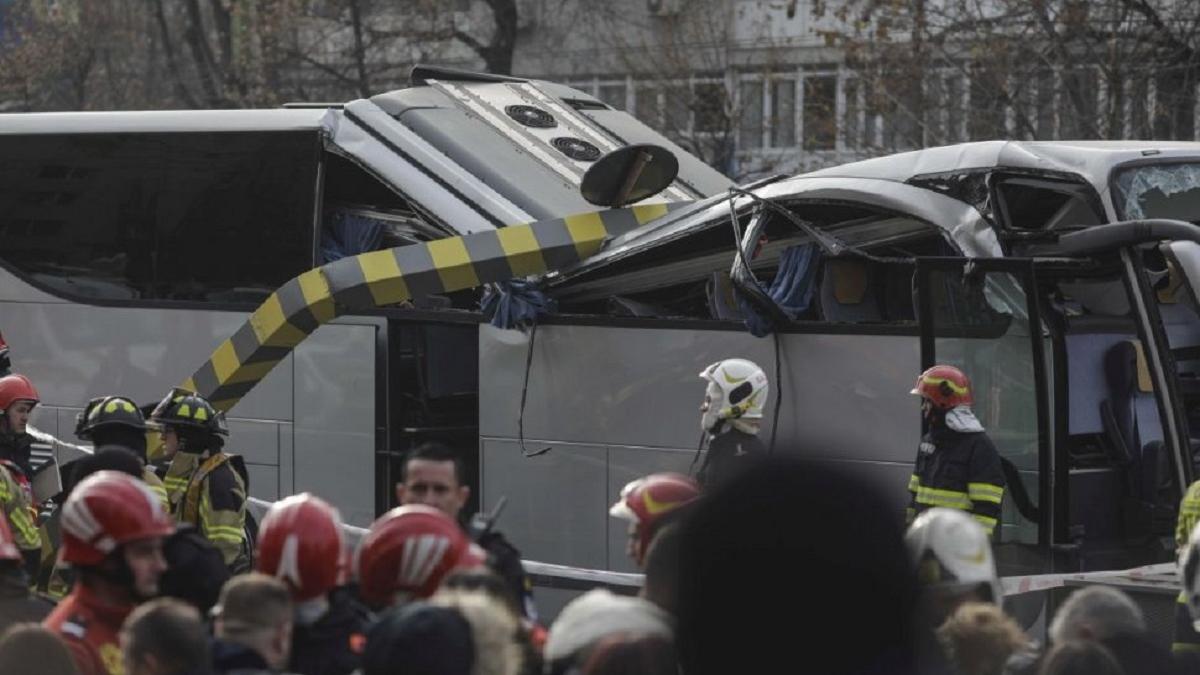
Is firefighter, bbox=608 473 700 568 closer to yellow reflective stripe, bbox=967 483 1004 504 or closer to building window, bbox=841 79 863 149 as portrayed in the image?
yellow reflective stripe, bbox=967 483 1004 504

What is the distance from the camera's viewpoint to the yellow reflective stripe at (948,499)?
9188 millimetres

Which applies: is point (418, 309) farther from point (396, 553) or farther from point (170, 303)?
point (396, 553)

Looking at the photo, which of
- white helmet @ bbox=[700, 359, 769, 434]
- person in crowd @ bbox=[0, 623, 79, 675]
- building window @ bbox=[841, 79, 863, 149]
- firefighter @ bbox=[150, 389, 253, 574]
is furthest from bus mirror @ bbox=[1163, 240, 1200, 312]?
building window @ bbox=[841, 79, 863, 149]

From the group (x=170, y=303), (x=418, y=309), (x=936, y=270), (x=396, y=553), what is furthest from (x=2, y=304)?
(x=396, y=553)

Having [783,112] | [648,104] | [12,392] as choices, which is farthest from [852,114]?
[12,392]

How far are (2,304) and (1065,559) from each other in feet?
25.9

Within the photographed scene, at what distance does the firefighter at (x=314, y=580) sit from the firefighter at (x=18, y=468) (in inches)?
148

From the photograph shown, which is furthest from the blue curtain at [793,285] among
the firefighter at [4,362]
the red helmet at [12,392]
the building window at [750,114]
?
the building window at [750,114]

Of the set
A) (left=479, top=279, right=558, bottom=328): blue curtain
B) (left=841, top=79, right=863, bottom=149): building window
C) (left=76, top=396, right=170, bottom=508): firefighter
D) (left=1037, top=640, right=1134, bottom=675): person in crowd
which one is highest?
(left=841, top=79, right=863, bottom=149): building window

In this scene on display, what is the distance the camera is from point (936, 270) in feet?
31.9

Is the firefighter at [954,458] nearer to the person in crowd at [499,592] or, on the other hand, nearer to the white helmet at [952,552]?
the white helmet at [952,552]

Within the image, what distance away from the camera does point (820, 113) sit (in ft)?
90.3

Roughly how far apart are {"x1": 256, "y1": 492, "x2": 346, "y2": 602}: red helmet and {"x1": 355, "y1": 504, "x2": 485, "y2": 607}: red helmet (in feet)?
0.39

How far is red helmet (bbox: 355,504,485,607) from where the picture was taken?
543 cm
